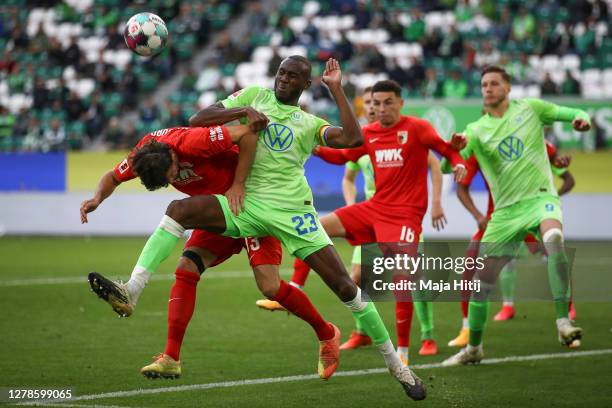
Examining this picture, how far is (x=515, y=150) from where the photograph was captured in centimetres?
931

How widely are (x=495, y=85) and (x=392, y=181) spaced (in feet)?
4.18

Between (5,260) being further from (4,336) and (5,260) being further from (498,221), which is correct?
(498,221)

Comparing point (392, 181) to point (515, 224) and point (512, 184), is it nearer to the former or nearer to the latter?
point (512, 184)

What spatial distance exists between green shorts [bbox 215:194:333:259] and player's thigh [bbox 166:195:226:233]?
0.06 meters

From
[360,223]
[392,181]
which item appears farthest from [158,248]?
[392,181]

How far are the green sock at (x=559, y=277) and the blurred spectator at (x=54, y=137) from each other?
19.3 m

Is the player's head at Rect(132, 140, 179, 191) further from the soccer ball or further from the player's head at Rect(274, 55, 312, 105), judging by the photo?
the soccer ball

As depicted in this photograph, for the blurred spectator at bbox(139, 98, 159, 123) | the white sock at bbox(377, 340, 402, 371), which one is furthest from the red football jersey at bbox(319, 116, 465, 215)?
the blurred spectator at bbox(139, 98, 159, 123)

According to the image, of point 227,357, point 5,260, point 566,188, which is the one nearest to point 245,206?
point 227,357

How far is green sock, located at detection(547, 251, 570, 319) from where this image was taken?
8922mm

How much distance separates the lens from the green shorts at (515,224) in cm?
909

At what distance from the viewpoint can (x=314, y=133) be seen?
766 cm

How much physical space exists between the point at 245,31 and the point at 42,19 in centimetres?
721

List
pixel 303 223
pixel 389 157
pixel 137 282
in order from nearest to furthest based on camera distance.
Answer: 1. pixel 137 282
2. pixel 303 223
3. pixel 389 157
